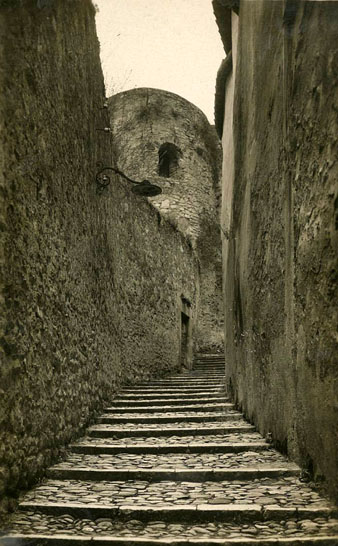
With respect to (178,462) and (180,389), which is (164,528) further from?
(180,389)

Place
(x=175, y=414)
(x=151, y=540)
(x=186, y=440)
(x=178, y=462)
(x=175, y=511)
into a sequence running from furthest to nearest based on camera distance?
(x=175, y=414) < (x=186, y=440) < (x=178, y=462) < (x=175, y=511) < (x=151, y=540)

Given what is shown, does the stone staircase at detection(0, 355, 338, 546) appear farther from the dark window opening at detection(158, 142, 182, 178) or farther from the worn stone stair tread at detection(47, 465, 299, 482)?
the dark window opening at detection(158, 142, 182, 178)

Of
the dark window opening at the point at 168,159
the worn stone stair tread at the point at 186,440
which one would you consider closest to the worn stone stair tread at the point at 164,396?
the worn stone stair tread at the point at 186,440

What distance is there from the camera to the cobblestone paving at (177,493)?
2457 mm

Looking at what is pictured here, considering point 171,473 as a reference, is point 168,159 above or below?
above

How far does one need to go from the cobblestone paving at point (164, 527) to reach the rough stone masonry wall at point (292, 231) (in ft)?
0.65

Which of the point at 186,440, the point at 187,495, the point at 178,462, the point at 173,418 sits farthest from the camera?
the point at 173,418

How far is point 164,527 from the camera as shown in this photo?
231cm

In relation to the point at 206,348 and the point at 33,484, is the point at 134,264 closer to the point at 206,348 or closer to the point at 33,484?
the point at 33,484

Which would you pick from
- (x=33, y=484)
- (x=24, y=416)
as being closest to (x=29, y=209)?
(x=24, y=416)

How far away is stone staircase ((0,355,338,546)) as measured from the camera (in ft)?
7.07

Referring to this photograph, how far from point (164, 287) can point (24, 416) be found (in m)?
6.49

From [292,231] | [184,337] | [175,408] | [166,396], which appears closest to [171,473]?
[292,231]

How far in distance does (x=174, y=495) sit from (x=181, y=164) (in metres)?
13.5
